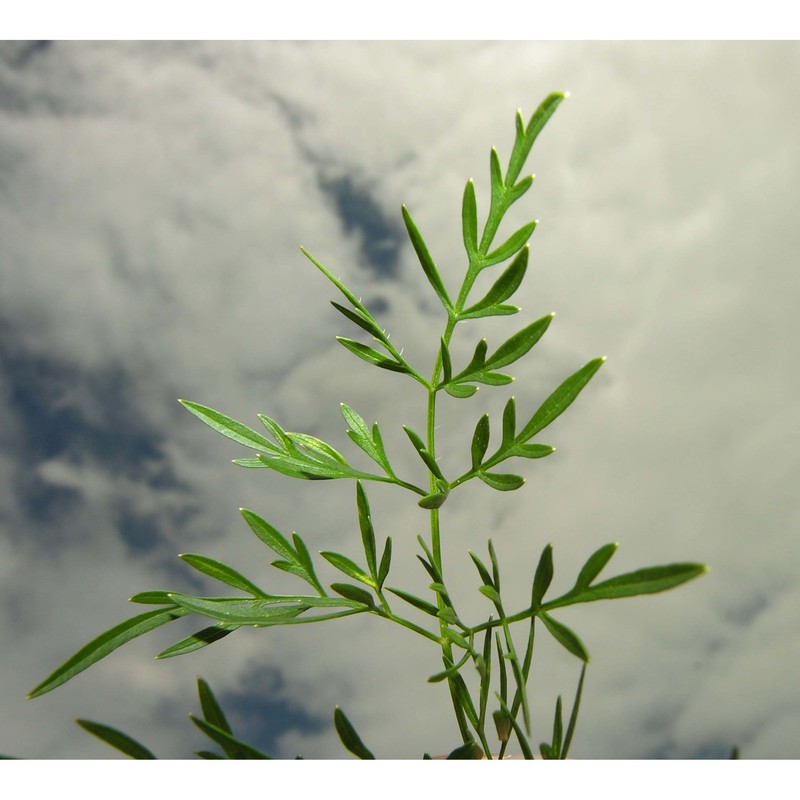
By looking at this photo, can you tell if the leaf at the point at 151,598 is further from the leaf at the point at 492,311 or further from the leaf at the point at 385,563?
the leaf at the point at 492,311

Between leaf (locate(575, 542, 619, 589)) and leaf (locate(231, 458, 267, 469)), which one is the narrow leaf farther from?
leaf (locate(231, 458, 267, 469))

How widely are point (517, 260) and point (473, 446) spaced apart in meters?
0.20

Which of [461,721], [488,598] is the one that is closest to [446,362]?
[488,598]

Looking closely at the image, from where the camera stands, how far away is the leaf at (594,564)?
1.92ft

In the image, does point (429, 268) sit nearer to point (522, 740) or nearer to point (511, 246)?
point (511, 246)

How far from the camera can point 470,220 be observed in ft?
2.71

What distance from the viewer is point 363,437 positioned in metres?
0.84

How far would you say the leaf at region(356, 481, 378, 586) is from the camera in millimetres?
767

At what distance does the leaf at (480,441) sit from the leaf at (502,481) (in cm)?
2

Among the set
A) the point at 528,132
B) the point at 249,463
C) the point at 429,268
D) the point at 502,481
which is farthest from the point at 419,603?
the point at 528,132

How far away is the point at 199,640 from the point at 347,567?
0.51 ft

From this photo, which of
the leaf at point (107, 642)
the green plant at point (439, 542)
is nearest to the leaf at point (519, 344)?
the green plant at point (439, 542)

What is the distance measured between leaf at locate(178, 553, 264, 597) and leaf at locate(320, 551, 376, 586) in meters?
0.08
